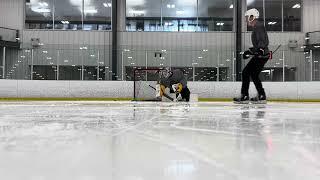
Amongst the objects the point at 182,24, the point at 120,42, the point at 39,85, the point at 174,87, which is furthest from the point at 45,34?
the point at 174,87

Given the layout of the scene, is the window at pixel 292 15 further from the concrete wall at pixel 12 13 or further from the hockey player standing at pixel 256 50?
the hockey player standing at pixel 256 50

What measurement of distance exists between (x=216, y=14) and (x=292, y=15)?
4109 mm

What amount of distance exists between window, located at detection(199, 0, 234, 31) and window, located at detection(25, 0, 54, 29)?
Result: 8038 mm

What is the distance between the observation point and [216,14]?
21.5 m

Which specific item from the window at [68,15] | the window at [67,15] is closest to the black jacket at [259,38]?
the window at [68,15]

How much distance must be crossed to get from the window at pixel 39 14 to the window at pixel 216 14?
804cm

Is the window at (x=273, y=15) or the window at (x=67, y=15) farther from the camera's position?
the window at (x=273, y=15)

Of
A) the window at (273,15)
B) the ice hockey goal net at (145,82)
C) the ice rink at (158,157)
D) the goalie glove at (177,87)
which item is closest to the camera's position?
the ice rink at (158,157)

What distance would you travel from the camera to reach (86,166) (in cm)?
114

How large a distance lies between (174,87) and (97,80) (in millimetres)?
5692

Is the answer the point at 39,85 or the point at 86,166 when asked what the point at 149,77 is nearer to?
the point at 39,85

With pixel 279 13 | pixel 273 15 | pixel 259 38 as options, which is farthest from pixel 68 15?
pixel 259 38

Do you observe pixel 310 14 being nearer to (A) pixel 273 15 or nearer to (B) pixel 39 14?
(A) pixel 273 15

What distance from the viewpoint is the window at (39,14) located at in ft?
69.1
